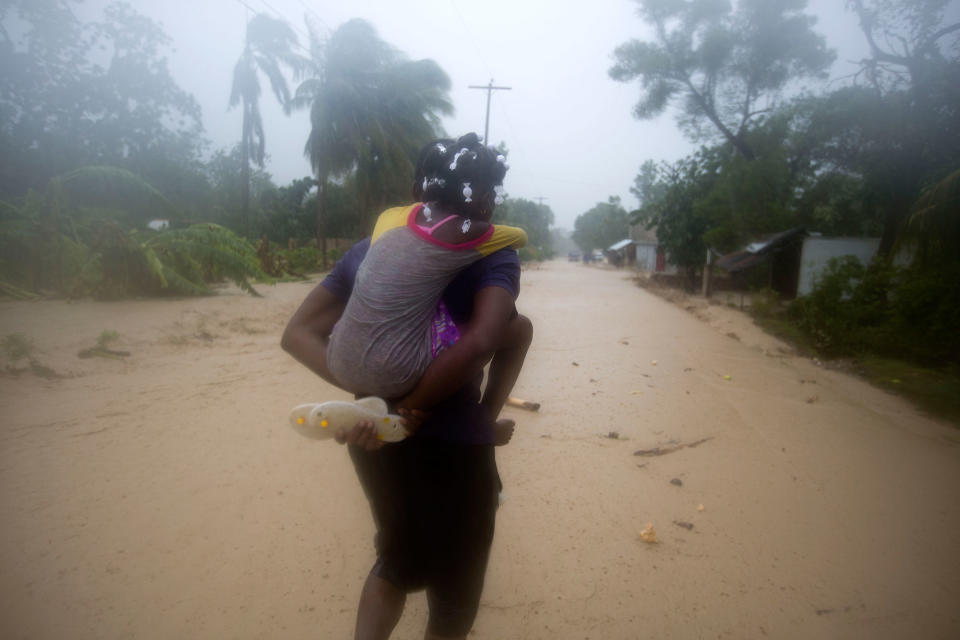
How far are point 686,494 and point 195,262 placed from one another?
9.09 metres

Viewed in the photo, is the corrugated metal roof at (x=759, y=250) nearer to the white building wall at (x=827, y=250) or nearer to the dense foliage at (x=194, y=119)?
the white building wall at (x=827, y=250)

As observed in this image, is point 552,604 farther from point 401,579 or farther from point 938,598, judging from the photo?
point 938,598

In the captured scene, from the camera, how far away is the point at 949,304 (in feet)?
20.2

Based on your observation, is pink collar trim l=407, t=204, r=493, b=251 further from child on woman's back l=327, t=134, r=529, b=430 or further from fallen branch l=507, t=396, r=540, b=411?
fallen branch l=507, t=396, r=540, b=411

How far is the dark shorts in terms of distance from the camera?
1.33 metres

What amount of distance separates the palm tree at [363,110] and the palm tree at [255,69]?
0.92 metres

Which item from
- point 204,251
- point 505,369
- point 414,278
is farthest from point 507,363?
point 204,251

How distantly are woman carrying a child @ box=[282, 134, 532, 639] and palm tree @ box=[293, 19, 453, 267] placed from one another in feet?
72.0

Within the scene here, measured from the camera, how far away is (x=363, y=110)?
74.8 ft

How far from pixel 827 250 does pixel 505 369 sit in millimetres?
15126

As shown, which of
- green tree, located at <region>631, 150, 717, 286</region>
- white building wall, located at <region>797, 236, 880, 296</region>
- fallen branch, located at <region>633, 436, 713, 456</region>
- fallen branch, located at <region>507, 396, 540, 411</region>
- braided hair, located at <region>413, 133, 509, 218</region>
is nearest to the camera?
braided hair, located at <region>413, 133, 509, 218</region>

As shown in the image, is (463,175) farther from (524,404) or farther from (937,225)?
(937,225)

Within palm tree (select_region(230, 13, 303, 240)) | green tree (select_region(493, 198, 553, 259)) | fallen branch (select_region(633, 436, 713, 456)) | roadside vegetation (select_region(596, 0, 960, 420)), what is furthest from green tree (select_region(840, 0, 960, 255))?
green tree (select_region(493, 198, 553, 259))

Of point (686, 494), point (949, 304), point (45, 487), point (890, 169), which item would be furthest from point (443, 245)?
point (890, 169)
